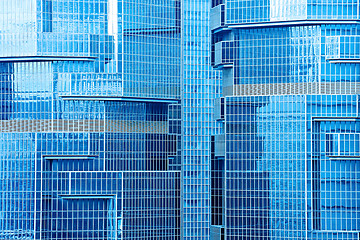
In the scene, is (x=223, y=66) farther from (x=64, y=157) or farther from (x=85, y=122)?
(x=64, y=157)

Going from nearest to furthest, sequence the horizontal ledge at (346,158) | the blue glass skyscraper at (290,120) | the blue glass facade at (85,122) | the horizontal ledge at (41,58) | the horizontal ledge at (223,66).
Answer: the horizontal ledge at (346,158)
the blue glass skyscraper at (290,120)
the blue glass facade at (85,122)
the horizontal ledge at (41,58)
the horizontal ledge at (223,66)

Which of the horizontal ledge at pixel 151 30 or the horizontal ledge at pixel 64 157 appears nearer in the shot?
the horizontal ledge at pixel 64 157

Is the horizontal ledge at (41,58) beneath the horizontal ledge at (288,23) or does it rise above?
beneath

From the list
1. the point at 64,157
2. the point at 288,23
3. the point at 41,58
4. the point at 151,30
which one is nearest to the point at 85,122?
the point at 64,157

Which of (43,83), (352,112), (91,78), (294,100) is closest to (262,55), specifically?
(294,100)

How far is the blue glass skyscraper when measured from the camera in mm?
109875

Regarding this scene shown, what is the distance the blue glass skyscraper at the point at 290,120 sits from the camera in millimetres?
109875

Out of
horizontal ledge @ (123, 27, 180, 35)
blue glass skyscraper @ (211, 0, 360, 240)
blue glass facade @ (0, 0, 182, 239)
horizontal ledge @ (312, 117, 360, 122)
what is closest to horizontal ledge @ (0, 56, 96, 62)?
blue glass facade @ (0, 0, 182, 239)

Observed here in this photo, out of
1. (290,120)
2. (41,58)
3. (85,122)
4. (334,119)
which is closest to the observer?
(290,120)

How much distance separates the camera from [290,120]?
111m

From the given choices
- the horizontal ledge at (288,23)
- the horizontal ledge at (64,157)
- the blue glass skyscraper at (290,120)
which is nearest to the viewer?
the blue glass skyscraper at (290,120)

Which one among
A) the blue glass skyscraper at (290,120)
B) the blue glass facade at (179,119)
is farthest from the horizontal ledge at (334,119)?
the blue glass facade at (179,119)

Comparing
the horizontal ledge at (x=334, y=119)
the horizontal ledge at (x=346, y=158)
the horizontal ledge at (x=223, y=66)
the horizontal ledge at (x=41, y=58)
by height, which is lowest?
the horizontal ledge at (x=346, y=158)

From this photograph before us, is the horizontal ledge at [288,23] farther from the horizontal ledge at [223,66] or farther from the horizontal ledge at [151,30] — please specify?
the horizontal ledge at [151,30]
